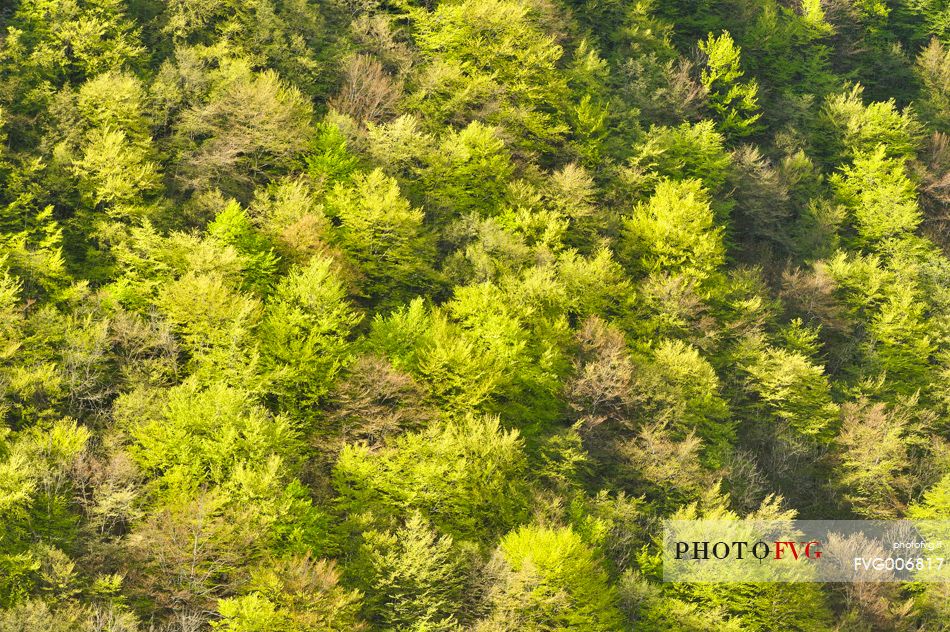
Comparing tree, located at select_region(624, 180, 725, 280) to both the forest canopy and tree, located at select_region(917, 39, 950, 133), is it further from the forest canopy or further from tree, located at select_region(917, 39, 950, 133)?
tree, located at select_region(917, 39, 950, 133)

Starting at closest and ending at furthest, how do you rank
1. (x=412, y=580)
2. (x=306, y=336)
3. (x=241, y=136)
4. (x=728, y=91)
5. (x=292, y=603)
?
(x=292, y=603)
(x=412, y=580)
(x=306, y=336)
(x=241, y=136)
(x=728, y=91)

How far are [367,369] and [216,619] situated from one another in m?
16.1

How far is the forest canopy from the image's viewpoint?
50.3 m

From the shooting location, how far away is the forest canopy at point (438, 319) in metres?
50.3

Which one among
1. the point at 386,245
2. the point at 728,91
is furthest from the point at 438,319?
the point at 728,91

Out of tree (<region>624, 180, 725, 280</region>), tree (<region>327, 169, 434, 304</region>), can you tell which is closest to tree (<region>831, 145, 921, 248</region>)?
tree (<region>624, 180, 725, 280</region>)

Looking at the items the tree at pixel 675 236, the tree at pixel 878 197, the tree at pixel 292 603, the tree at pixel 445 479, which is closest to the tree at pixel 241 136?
the tree at pixel 445 479

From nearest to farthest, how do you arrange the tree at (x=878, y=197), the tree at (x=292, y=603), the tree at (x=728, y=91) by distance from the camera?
the tree at (x=292, y=603)
the tree at (x=878, y=197)
the tree at (x=728, y=91)

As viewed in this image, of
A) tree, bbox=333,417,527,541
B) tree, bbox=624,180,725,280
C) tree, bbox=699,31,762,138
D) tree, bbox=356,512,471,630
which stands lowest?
tree, bbox=356,512,471,630

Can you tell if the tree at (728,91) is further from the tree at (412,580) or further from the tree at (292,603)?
the tree at (292,603)

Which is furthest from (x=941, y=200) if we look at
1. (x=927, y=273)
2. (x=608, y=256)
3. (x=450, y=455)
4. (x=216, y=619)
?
(x=216, y=619)

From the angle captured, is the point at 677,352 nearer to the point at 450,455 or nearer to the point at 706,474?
the point at 706,474

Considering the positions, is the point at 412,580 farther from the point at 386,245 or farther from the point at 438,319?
the point at 386,245

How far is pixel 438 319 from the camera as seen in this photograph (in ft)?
202
